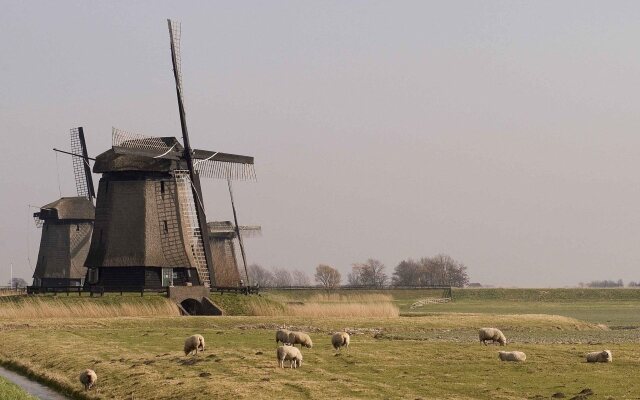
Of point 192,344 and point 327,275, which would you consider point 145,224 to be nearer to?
point 192,344

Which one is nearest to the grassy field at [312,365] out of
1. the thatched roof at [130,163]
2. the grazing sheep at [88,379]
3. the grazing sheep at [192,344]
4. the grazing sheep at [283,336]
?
the grazing sheep at [88,379]

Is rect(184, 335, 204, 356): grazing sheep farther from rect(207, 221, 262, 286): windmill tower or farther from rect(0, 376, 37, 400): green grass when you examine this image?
rect(207, 221, 262, 286): windmill tower

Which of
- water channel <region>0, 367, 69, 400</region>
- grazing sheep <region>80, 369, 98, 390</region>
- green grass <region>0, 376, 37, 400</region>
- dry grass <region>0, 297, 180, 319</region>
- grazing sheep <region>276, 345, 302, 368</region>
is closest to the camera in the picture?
green grass <region>0, 376, 37, 400</region>

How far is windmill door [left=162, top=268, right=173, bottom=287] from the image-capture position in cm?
6975

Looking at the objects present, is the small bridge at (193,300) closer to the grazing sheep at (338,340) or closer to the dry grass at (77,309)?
the dry grass at (77,309)

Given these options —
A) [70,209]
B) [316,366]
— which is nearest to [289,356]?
[316,366]

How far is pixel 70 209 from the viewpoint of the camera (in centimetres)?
9462

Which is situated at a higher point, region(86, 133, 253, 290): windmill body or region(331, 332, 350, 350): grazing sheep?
region(86, 133, 253, 290): windmill body

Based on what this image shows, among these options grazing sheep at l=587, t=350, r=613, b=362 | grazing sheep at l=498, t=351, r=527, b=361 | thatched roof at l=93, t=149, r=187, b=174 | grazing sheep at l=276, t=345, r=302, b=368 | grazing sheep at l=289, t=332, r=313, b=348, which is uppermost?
thatched roof at l=93, t=149, r=187, b=174

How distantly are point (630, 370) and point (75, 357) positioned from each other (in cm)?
1868

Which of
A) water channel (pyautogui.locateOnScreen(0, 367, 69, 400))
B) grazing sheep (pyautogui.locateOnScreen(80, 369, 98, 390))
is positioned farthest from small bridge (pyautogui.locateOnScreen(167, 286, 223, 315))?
grazing sheep (pyautogui.locateOnScreen(80, 369, 98, 390))

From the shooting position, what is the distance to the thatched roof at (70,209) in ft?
309

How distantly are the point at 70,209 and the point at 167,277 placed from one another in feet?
91.8

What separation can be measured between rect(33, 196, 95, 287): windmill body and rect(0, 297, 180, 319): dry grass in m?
32.8
